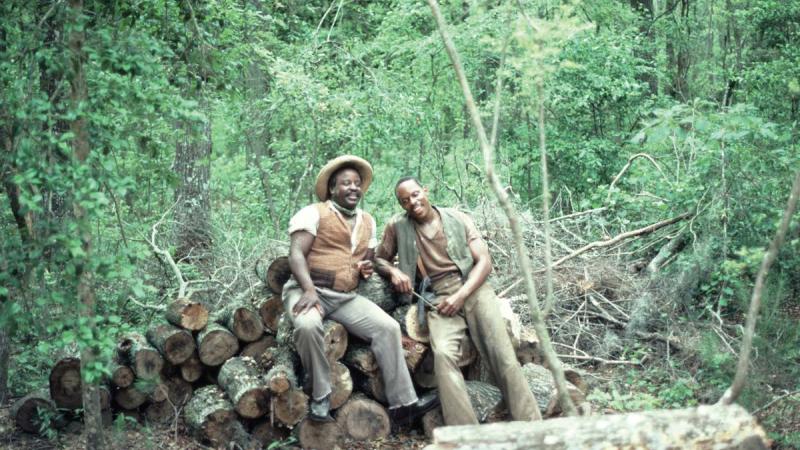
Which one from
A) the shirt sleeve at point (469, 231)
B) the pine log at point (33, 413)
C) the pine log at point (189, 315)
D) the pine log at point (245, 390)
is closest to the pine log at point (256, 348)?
the pine log at point (245, 390)

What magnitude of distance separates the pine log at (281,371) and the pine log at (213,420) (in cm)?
36

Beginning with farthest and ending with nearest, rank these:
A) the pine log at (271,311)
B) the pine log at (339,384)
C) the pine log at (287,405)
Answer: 1. the pine log at (271,311)
2. the pine log at (339,384)
3. the pine log at (287,405)

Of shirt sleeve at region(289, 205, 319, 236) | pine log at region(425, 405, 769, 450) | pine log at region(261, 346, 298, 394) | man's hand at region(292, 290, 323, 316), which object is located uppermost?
shirt sleeve at region(289, 205, 319, 236)

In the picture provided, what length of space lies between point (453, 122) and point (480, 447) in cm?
1241

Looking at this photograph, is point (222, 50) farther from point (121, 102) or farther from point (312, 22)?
point (312, 22)

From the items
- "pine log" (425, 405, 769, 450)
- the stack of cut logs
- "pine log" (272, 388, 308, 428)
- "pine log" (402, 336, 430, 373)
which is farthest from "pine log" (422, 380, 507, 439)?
"pine log" (425, 405, 769, 450)

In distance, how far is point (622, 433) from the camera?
3783 millimetres

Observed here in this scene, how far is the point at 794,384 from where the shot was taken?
612cm

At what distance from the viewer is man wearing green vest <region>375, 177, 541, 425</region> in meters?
6.01

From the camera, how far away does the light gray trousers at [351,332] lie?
5.84 metres

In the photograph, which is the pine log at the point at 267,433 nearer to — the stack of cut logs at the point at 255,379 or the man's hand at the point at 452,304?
the stack of cut logs at the point at 255,379

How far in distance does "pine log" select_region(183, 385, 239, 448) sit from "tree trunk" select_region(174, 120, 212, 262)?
3891 millimetres

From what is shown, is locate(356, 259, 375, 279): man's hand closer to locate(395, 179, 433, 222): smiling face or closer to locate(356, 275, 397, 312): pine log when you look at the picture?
locate(356, 275, 397, 312): pine log

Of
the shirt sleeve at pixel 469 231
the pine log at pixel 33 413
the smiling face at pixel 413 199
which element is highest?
the smiling face at pixel 413 199
